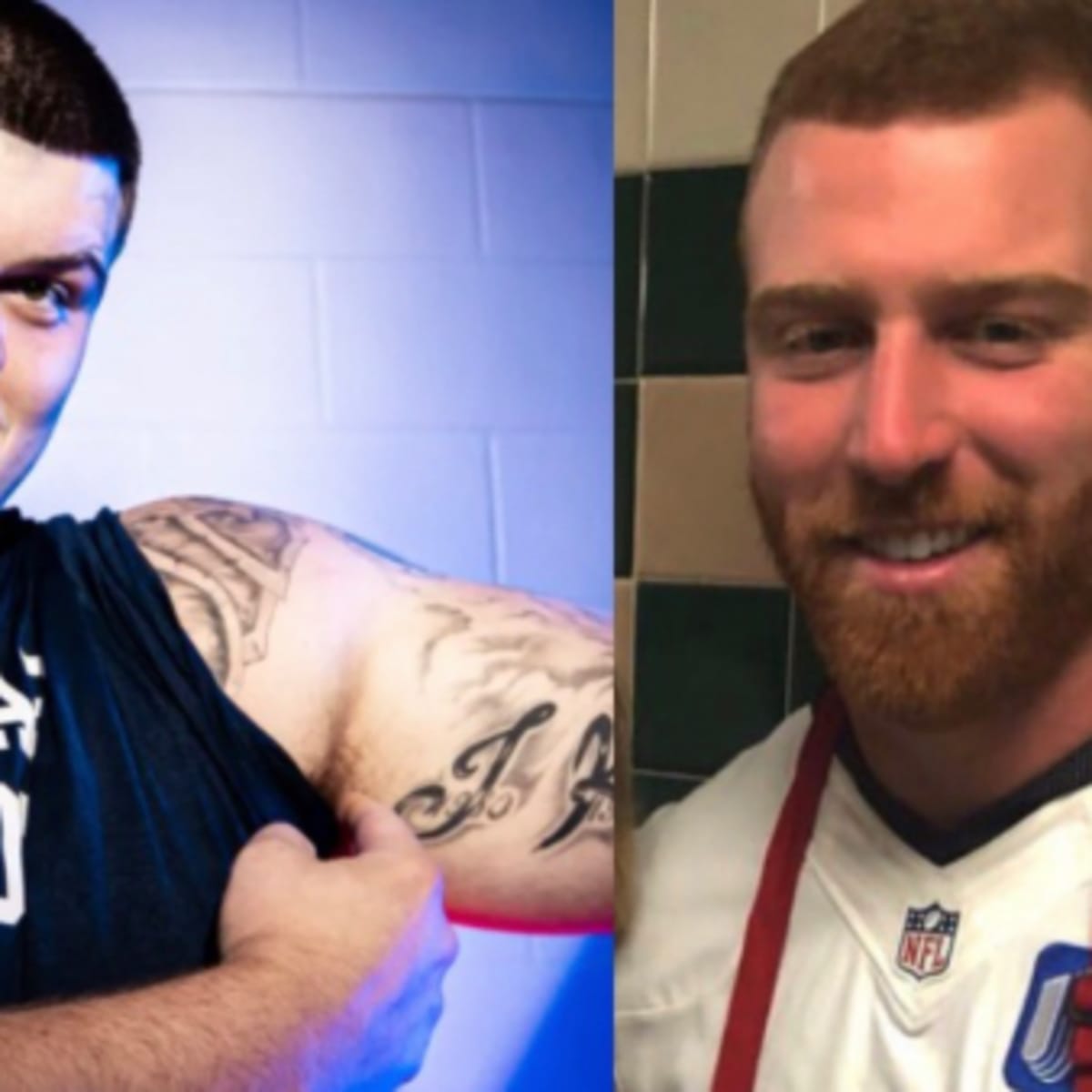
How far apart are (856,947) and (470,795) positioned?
1.12 feet

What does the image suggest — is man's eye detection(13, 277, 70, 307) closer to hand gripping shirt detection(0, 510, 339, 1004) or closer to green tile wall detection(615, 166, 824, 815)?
hand gripping shirt detection(0, 510, 339, 1004)

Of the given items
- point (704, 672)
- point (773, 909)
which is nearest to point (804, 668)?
point (704, 672)

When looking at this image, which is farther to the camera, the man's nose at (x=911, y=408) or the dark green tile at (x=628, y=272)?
the dark green tile at (x=628, y=272)

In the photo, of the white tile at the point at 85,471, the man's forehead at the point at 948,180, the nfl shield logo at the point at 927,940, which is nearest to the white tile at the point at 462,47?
the man's forehead at the point at 948,180

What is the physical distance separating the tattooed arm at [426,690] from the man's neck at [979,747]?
241mm

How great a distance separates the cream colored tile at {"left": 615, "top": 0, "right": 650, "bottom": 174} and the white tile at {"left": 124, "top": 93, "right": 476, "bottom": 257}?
14cm

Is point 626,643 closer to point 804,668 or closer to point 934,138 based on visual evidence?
point 804,668

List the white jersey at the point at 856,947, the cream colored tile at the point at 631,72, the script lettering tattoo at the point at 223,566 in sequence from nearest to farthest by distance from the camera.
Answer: the white jersey at the point at 856,947 < the script lettering tattoo at the point at 223,566 < the cream colored tile at the point at 631,72

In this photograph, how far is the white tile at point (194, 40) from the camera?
1339 mm

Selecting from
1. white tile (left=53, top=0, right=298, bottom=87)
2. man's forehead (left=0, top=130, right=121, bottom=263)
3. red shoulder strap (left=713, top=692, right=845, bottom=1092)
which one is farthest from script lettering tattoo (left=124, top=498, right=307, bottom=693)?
red shoulder strap (left=713, top=692, right=845, bottom=1092)

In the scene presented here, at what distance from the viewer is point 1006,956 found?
1236mm

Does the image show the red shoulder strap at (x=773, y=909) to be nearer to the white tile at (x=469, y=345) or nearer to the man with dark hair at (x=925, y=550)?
the man with dark hair at (x=925, y=550)

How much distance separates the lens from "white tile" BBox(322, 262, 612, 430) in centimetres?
138

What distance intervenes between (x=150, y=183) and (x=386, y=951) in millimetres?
669
